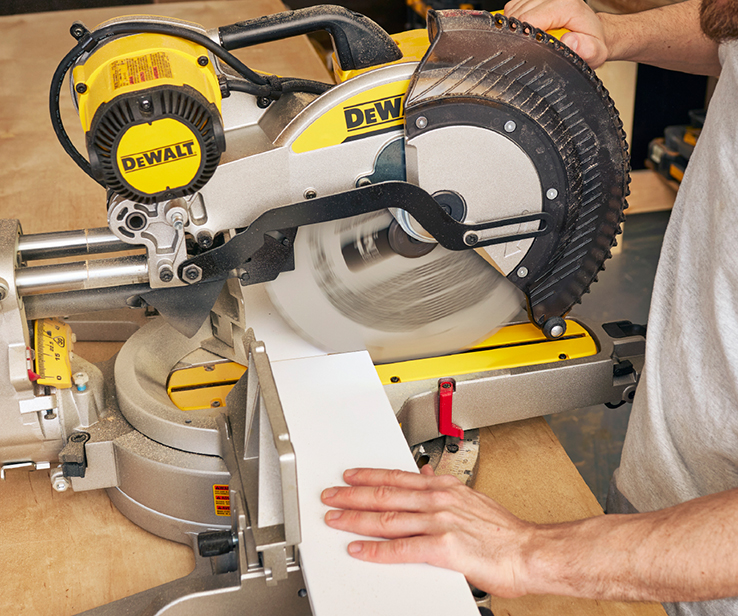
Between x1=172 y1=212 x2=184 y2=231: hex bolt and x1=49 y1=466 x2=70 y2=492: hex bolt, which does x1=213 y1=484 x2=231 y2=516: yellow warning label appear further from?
x1=172 y1=212 x2=184 y2=231: hex bolt

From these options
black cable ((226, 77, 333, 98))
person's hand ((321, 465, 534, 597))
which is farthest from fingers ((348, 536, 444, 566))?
black cable ((226, 77, 333, 98))

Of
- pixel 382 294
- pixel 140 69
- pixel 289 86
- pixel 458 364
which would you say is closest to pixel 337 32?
pixel 289 86

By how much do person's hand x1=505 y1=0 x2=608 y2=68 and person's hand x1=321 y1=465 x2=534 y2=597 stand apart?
0.79 metres

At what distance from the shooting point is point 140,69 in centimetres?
95

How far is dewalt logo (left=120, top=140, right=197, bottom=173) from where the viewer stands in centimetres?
97

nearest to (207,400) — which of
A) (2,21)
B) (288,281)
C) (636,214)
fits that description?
(288,281)

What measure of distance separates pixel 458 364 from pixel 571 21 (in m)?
0.63

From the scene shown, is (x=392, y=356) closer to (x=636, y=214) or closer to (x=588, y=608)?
(x=588, y=608)

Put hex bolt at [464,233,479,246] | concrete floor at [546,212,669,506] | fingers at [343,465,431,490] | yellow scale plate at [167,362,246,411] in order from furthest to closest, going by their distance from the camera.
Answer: concrete floor at [546,212,669,506], yellow scale plate at [167,362,246,411], hex bolt at [464,233,479,246], fingers at [343,465,431,490]

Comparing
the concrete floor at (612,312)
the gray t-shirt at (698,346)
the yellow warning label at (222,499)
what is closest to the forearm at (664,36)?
the gray t-shirt at (698,346)

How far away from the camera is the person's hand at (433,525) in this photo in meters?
0.90

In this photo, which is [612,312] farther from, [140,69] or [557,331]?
[140,69]

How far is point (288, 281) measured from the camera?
125 centimetres

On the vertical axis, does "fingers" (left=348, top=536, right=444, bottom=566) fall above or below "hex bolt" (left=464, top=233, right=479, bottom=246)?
below
